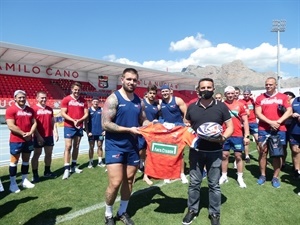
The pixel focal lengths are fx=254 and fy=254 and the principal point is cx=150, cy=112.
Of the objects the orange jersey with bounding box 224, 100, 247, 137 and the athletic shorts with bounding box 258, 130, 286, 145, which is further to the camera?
the orange jersey with bounding box 224, 100, 247, 137

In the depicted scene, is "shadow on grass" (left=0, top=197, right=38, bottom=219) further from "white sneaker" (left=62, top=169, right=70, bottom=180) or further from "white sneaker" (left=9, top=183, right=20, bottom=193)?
"white sneaker" (left=62, top=169, right=70, bottom=180)

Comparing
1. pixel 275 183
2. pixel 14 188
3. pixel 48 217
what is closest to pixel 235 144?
pixel 275 183

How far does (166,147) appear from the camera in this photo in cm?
425

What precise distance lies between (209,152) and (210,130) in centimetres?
45

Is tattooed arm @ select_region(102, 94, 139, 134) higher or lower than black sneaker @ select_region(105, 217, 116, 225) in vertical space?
higher

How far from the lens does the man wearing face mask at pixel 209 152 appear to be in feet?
12.9

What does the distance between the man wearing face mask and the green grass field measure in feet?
0.80

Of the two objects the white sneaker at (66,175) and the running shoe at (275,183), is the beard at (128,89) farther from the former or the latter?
the running shoe at (275,183)

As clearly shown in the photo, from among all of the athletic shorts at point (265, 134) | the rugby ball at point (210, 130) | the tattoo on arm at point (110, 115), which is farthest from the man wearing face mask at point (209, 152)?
the athletic shorts at point (265, 134)

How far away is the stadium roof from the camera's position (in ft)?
67.0

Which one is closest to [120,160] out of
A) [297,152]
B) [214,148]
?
[214,148]

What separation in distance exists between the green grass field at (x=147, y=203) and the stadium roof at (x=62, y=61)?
664 inches

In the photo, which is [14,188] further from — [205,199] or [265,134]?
[265,134]

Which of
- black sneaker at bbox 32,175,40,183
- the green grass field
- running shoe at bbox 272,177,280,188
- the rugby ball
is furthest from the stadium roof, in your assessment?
running shoe at bbox 272,177,280,188
